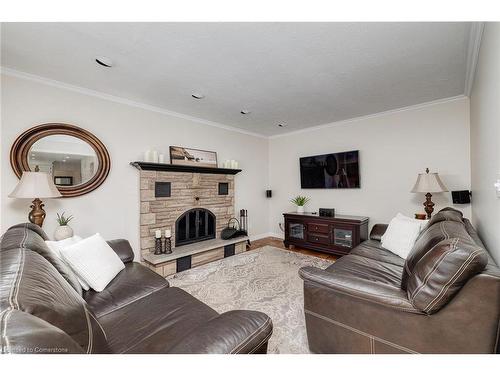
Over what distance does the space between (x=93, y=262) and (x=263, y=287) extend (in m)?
1.76

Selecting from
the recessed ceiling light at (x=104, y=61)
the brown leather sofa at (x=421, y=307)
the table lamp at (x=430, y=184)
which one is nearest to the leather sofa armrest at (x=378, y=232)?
the table lamp at (x=430, y=184)

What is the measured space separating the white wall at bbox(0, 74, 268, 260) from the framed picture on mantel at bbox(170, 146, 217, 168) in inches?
4.4

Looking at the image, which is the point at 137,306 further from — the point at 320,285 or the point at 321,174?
the point at 321,174

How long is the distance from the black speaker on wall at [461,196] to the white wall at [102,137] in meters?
3.71

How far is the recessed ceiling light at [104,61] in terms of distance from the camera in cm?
208

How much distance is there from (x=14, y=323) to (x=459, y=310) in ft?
5.40

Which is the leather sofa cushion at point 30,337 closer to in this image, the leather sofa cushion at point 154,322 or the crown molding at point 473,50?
the leather sofa cushion at point 154,322

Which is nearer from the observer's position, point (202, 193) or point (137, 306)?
point (137, 306)

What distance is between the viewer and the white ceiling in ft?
5.64
